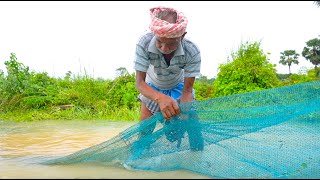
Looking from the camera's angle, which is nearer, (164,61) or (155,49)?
(155,49)

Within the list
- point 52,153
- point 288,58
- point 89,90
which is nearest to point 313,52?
point 288,58

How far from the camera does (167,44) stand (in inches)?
121

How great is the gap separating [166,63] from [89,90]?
8.00 m

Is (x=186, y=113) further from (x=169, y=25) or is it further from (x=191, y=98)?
(x=169, y=25)

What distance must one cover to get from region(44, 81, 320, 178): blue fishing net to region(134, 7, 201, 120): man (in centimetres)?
18

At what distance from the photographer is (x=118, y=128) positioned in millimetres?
7379

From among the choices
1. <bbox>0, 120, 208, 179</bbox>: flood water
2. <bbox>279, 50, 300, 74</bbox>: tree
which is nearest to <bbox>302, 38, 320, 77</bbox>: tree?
<bbox>279, 50, 300, 74</bbox>: tree

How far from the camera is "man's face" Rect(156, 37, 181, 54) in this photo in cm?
303

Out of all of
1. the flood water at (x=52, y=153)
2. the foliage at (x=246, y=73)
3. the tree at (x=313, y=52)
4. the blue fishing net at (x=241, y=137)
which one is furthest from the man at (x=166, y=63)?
the tree at (x=313, y=52)

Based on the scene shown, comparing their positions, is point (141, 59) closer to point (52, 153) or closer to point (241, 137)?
point (241, 137)

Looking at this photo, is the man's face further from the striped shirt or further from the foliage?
the foliage

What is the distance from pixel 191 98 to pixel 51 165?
1.22 meters

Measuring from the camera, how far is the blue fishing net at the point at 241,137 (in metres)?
2.87

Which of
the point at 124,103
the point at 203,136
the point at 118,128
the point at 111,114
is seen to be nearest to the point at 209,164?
the point at 203,136
